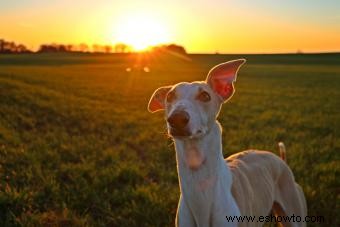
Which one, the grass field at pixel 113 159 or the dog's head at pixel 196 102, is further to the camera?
the grass field at pixel 113 159

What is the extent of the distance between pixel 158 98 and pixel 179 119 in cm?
124

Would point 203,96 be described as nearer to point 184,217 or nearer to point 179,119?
point 179,119

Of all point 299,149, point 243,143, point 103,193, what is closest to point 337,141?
point 299,149

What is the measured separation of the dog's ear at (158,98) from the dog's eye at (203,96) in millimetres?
693

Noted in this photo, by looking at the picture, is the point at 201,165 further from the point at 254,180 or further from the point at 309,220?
the point at 309,220

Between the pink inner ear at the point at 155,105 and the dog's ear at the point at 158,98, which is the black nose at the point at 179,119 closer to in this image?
the dog's ear at the point at 158,98

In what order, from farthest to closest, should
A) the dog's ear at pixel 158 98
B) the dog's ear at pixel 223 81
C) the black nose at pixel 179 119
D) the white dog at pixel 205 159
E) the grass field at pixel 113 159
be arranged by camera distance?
the grass field at pixel 113 159
the dog's ear at pixel 158 98
the dog's ear at pixel 223 81
the white dog at pixel 205 159
the black nose at pixel 179 119

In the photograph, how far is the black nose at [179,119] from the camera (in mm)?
3512

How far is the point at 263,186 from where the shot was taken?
4.78 m

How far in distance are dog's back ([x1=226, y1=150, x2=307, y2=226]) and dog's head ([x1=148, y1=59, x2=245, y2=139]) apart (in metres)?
0.77

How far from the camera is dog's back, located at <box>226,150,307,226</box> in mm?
4410

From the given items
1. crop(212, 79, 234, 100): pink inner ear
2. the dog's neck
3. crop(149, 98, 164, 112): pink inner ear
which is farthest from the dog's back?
crop(149, 98, 164, 112): pink inner ear

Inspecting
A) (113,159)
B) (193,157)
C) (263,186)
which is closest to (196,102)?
(193,157)

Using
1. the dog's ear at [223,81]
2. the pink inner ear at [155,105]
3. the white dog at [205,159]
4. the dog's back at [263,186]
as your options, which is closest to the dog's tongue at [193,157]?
the white dog at [205,159]
